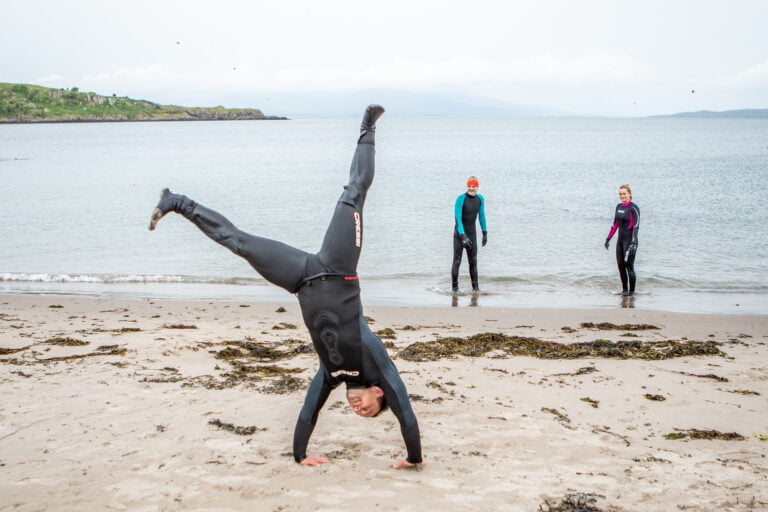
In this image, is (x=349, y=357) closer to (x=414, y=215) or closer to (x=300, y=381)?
(x=300, y=381)

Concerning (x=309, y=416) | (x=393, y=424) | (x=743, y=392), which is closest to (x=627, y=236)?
(x=743, y=392)

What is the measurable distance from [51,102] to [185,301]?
17027 cm

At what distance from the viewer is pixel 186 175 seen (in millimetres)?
46500

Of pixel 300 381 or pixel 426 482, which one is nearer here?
pixel 426 482

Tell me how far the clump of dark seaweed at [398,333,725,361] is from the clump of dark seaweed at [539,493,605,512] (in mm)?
3630

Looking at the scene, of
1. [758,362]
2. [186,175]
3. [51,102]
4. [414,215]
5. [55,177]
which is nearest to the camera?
[758,362]

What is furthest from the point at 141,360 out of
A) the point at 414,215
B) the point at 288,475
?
the point at 414,215

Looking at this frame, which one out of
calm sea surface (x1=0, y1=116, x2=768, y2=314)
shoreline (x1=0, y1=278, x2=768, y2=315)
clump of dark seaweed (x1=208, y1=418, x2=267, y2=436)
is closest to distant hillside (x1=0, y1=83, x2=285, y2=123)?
calm sea surface (x1=0, y1=116, x2=768, y2=314)

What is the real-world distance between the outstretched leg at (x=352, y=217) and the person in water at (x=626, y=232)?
8.94 m

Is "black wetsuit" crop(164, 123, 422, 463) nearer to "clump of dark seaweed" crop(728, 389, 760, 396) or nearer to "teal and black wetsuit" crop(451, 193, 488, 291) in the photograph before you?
"clump of dark seaweed" crop(728, 389, 760, 396)

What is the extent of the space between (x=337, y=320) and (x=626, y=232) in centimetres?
1022

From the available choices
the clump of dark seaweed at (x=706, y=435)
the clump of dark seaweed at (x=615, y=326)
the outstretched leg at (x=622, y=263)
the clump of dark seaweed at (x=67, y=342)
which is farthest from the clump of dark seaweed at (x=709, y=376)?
the clump of dark seaweed at (x=67, y=342)

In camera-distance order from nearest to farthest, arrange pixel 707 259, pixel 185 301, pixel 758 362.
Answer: pixel 758 362, pixel 185 301, pixel 707 259

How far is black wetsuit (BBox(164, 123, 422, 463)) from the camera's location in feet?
15.4
